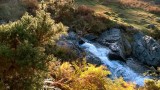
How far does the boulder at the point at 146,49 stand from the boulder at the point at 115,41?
0.84m

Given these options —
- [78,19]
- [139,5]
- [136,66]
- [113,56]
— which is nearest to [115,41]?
[113,56]

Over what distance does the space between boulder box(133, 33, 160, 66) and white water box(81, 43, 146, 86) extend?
2556mm

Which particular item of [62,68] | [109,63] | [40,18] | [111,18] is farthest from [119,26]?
[40,18]

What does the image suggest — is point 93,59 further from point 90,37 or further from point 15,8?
point 15,8

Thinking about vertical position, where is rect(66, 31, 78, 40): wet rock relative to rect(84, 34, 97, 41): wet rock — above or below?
above

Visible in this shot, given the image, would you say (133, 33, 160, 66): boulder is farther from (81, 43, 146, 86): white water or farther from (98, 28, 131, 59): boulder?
(81, 43, 146, 86): white water

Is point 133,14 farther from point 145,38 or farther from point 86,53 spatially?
point 86,53

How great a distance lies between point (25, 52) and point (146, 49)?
66.9ft

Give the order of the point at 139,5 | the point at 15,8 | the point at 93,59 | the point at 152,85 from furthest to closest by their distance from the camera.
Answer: the point at 139,5
the point at 15,8
the point at 93,59
the point at 152,85

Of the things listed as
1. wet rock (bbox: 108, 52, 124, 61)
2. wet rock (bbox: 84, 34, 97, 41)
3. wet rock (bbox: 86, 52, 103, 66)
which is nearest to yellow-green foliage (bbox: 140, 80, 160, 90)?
wet rock (bbox: 86, 52, 103, 66)

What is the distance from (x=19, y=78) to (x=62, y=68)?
4.09 metres

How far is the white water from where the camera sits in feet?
89.5

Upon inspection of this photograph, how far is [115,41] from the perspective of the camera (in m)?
30.6

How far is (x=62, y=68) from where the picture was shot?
1641 cm
